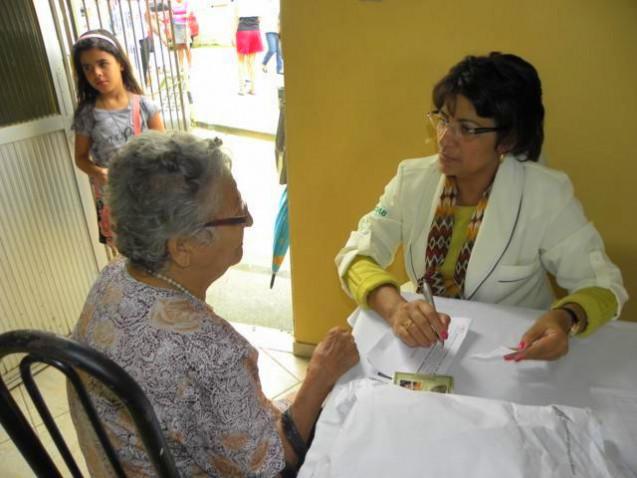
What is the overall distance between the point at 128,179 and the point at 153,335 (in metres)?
0.27

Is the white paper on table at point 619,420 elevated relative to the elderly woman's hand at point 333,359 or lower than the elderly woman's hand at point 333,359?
elevated

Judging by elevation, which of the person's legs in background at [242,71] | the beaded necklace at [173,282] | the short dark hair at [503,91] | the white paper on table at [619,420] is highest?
the short dark hair at [503,91]

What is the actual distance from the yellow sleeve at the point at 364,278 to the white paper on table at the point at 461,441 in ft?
1.50

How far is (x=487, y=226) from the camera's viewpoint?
122cm

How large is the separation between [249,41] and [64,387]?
592cm

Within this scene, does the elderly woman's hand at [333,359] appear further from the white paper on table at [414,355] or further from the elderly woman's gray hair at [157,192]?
the elderly woman's gray hair at [157,192]

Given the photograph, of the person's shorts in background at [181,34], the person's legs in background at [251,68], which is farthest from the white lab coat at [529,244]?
the person's legs in background at [251,68]

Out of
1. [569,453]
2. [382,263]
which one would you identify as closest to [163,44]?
[382,263]

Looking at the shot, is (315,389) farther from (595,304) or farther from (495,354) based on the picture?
(595,304)

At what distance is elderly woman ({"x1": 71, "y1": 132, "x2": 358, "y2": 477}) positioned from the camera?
78cm

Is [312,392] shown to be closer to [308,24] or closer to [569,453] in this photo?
[569,453]

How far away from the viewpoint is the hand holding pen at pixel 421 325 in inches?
39.1

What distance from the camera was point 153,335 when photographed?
0.77 m

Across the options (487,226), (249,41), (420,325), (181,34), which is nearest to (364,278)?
(420,325)
